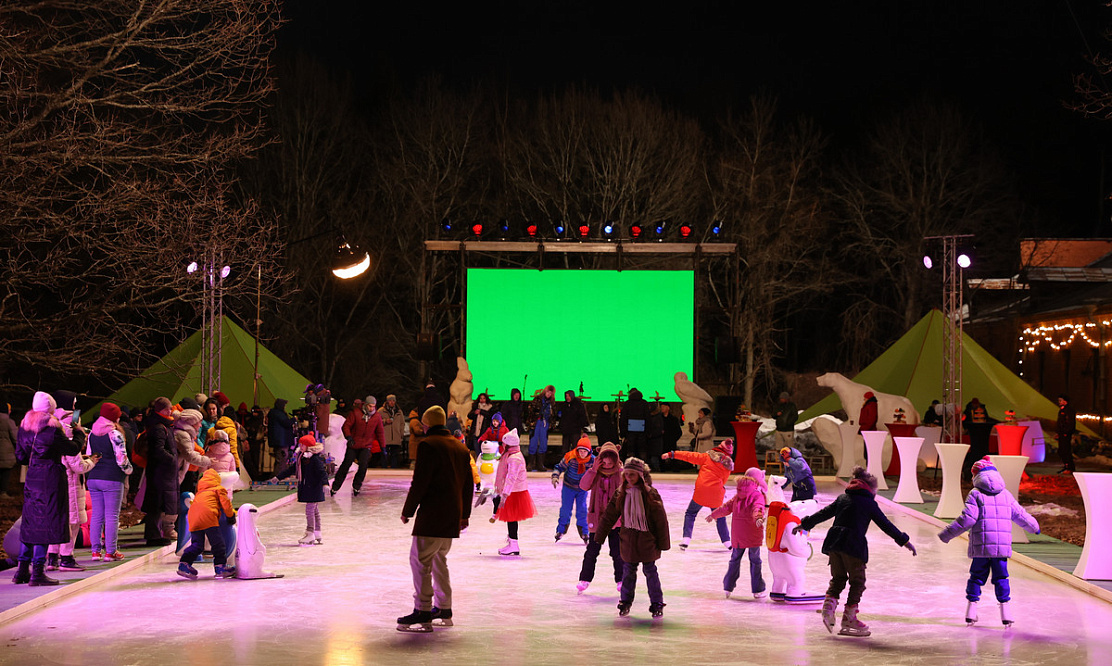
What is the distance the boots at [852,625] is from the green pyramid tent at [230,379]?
17.8 m

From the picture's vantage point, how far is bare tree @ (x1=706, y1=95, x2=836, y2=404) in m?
36.9

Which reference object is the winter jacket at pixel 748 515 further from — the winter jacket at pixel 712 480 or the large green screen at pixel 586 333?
the large green screen at pixel 586 333

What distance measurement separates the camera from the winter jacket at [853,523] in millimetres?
7859

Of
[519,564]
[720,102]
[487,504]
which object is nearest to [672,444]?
[487,504]

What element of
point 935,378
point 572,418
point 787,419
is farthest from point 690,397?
point 935,378

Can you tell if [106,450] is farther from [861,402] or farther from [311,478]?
[861,402]

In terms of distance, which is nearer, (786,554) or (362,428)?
(786,554)

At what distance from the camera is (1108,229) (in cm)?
4112

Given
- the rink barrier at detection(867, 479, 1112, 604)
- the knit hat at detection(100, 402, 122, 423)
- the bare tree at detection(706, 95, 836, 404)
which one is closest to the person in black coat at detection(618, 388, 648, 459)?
the rink barrier at detection(867, 479, 1112, 604)

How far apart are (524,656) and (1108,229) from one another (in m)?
39.8

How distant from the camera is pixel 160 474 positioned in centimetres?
1133

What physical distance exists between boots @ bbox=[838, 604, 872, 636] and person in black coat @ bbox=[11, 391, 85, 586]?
5.99m

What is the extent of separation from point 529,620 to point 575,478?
338 cm

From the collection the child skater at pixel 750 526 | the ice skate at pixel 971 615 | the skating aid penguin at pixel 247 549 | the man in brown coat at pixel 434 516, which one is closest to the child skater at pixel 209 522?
the skating aid penguin at pixel 247 549
